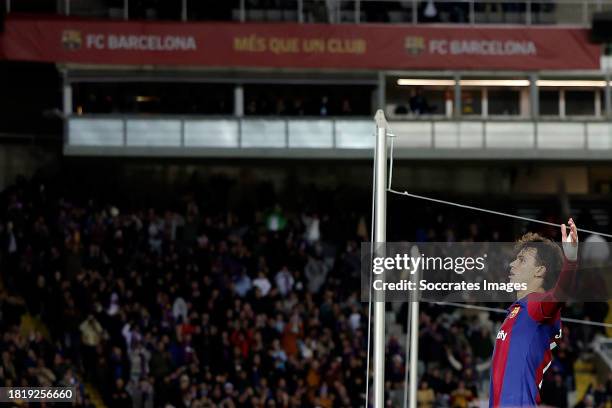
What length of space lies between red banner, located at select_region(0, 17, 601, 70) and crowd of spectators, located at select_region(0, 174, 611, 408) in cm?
359

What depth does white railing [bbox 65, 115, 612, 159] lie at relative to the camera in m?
34.1

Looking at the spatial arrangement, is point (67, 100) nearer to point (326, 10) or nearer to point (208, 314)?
point (326, 10)

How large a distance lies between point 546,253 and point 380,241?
6.89 feet

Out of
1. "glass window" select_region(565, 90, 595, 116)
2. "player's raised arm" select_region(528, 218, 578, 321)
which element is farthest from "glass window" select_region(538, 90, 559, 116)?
"player's raised arm" select_region(528, 218, 578, 321)

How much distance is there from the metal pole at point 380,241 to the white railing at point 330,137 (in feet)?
73.7

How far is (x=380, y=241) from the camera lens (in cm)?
1149

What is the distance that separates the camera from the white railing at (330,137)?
34.1 metres

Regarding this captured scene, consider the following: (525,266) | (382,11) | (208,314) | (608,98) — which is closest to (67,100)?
(208,314)

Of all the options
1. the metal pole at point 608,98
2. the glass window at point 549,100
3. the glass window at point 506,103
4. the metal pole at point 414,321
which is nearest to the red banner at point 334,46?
the metal pole at point 608,98

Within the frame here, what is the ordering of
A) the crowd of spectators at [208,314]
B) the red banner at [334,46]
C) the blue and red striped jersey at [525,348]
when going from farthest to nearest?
the red banner at [334,46] → the crowd of spectators at [208,314] → the blue and red striped jersey at [525,348]

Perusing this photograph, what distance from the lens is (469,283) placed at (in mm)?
11797

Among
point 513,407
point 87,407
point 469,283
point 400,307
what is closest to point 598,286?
point 469,283

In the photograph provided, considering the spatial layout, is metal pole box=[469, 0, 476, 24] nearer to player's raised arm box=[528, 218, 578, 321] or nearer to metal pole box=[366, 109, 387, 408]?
metal pole box=[366, 109, 387, 408]

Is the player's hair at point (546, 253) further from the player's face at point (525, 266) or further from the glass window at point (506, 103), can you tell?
the glass window at point (506, 103)
